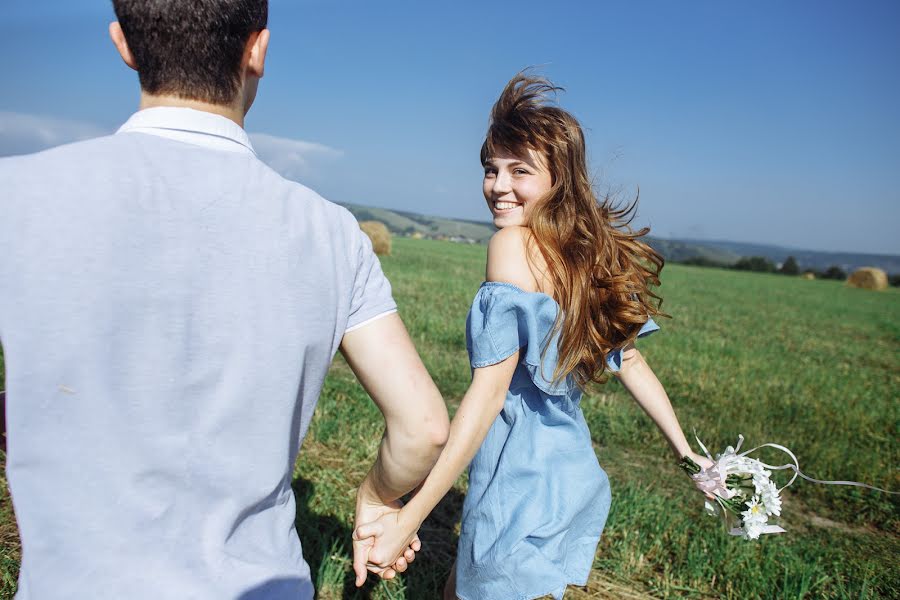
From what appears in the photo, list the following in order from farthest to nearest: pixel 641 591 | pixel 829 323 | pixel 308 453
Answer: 1. pixel 829 323
2. pixel 308 453
3. pixel 641 591

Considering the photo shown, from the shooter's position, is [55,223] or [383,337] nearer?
[55,223]

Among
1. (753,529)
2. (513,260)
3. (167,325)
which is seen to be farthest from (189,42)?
(753,529)

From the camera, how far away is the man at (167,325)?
1.01 metres

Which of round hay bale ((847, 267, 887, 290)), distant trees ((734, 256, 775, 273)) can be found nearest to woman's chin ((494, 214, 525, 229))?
round hay bale ((847, 267, 887, 290))

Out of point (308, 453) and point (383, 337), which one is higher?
point (383, 337)

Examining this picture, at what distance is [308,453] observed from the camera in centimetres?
428

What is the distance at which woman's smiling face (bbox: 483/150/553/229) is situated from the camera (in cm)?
221

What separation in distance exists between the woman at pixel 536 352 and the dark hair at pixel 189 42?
3.29 ft

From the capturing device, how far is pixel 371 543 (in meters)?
1.75

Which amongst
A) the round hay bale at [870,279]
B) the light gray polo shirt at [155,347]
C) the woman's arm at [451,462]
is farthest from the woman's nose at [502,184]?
the round hay bale at [870,279]

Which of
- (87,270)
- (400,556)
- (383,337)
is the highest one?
(87,270)

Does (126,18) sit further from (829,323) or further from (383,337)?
(829,323)

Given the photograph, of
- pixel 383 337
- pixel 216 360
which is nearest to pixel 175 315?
pixel 216 360

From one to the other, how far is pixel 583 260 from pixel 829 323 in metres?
18.0
